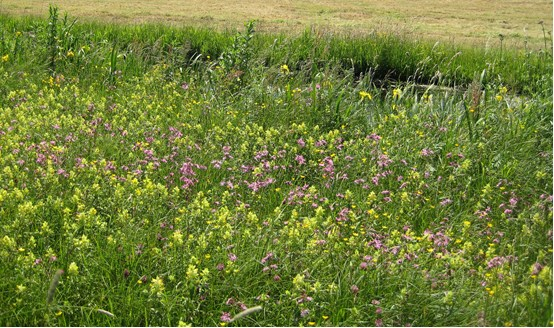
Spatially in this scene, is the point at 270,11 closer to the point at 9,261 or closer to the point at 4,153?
the point at 4,153

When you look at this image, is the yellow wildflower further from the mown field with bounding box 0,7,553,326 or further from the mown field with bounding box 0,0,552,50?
the mown field with bounding box 0,0,552,50

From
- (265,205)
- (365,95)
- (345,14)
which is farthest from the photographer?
(345,14)

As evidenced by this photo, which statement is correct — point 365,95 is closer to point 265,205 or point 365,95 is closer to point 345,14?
point 265,205

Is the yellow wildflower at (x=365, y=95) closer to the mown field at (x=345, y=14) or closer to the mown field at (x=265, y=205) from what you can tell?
the mown field at (x=265, y=205)

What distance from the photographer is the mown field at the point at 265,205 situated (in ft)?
10.4

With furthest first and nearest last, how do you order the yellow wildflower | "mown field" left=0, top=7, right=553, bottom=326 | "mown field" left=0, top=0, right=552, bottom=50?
"mown field" left=0, top=0, right=552, bottom=50, the yellow wildflower, "mown field" left=0, top=7, right=553, bottom=326

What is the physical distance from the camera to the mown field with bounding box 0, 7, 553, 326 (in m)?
3.18

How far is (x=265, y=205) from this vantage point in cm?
446

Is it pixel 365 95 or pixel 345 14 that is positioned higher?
pixel 365 95

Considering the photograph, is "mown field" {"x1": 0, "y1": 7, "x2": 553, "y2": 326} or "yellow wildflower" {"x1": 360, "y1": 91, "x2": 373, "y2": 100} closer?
"mown field" {"x1": 0, "y1": 7, "x2": 553, "y2": 326}

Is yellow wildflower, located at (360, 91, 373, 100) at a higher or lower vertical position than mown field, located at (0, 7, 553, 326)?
higher

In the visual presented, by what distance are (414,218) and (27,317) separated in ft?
7.50

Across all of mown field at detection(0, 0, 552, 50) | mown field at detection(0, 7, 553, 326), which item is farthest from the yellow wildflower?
mown field at detection(0, 0, 552, 50)

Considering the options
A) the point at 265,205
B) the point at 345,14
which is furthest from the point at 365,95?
the point at 345,14
